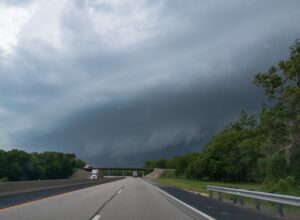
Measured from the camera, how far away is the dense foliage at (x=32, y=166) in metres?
134

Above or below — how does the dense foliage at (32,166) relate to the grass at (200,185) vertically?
above

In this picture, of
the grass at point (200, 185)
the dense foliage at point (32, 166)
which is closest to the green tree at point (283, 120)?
the grass at point (200, 185)

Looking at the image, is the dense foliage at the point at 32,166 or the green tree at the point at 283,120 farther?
the dense foliage at the point at 32,166

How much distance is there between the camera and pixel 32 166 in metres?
149

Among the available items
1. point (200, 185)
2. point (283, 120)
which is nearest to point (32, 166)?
point (200, 185)

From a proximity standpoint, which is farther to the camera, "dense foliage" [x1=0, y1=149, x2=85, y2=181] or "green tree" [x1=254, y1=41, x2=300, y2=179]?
"dense foliage" [x1=0, y1=149, x2=85, y2=181]

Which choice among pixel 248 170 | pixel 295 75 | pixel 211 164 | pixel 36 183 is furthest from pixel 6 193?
pixel 211 164

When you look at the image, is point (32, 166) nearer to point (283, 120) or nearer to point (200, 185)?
point (200, 185)

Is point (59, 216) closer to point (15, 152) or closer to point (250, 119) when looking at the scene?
point (250, 119)

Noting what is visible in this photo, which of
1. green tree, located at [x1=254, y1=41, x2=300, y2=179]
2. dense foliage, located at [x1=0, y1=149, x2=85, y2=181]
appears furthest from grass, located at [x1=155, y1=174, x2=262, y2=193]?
dense foliage, located at [x1=0, y1=149, x2=85, y2=181]

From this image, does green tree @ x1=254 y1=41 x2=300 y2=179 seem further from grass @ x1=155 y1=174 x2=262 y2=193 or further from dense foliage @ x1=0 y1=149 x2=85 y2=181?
dense foliage @ x1=0 y1=149 x2=85 y2=181

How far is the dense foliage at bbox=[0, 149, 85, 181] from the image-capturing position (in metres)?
134

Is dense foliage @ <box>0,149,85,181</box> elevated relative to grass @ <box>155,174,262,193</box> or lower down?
elevated

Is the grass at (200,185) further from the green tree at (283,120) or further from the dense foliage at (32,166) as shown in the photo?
the dense foliage at (32,166)
